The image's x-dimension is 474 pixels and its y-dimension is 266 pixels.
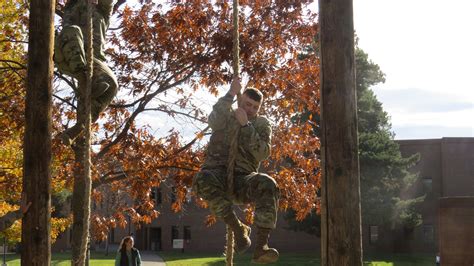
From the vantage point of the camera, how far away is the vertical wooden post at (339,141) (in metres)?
4.56

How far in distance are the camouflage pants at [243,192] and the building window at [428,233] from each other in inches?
1596

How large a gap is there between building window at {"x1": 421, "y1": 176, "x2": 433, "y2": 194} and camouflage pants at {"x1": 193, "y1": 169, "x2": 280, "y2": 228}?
41370 millimetres

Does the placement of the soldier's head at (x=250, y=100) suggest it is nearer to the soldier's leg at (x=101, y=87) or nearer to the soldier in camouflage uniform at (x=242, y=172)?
the soldier in camouflage uniform at (x=242, y=172)

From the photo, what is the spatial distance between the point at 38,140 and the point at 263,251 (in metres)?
1.99

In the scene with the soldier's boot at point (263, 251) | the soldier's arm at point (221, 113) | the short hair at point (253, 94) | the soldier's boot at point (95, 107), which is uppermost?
the short hair at point (253, 94)

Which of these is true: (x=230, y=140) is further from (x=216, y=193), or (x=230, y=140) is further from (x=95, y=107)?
(x=95, y=107)

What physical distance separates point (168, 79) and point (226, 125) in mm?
5491

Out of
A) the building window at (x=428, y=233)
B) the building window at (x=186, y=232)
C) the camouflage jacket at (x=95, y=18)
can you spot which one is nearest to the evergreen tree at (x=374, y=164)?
the building window at (x=428, y=233)

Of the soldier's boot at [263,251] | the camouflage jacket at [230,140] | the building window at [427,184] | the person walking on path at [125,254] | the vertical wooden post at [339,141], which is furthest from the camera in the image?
the building window at [427,184]

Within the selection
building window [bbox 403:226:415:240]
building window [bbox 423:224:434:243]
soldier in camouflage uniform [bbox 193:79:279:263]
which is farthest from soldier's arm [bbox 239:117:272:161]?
building window [bbox 423:224:434:243]

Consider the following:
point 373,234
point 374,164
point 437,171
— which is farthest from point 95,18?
point 437,171

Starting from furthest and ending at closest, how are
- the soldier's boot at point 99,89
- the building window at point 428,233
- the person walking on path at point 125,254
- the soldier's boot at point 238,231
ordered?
1. the building window at point 428,233
2. the person walking on path at point 125,254
3. the soldier's boot at point 99,89
4. the soldier's boot at point 238,231

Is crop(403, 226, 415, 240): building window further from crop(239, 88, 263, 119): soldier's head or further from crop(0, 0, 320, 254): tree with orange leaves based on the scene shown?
crop(239, 88, 263, 119): soldier's head

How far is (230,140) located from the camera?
4.93m
